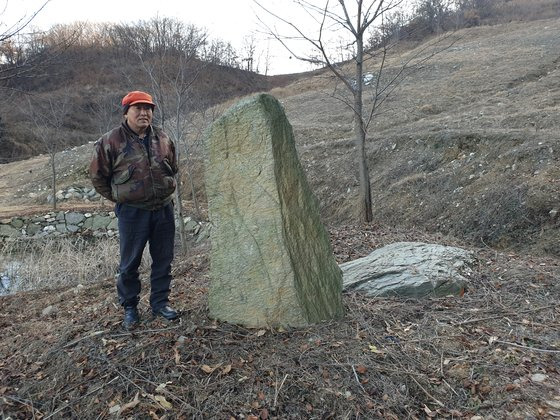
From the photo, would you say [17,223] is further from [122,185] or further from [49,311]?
[122,185]

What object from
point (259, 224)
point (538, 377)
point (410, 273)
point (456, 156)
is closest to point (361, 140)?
point (456, 156)

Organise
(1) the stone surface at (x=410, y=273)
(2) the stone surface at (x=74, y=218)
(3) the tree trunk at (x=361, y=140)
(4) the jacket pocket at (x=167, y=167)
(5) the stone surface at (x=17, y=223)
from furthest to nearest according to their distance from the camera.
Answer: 1. (2) the stone surface at (x=74, y=218)
2. (5) the stone surface at (x=17, y=223)
3. (3) the tree trunk at (x=361, y=140)
4. (1) the stone surface at (x=410, y=273)
5. (4) the jacket pocket at (x=167, y=167)

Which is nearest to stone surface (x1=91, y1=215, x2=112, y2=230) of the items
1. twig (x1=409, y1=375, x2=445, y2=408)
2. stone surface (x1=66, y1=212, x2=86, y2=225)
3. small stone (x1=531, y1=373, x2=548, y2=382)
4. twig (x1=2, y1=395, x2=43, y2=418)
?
stone surface (x1=66, y1=212, x2=86, y2=225)

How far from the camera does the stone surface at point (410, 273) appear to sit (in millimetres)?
4297

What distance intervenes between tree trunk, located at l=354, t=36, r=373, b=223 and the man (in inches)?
197

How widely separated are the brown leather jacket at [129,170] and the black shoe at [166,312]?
0.80 meters

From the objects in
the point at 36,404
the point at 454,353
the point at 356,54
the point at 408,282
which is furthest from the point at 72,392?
the point at 356,54

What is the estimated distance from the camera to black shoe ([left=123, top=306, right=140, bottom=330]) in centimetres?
349

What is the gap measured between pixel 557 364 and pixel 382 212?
6.79 metres

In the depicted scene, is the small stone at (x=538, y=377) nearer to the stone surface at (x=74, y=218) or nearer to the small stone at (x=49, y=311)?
the small stone at (x=49, y=311)

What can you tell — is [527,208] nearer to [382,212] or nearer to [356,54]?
[382,212]

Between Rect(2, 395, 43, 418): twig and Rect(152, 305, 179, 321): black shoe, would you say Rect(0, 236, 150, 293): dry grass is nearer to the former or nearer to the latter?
Rect(152, 305, 179, 321): black shoe

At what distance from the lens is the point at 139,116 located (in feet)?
11.0

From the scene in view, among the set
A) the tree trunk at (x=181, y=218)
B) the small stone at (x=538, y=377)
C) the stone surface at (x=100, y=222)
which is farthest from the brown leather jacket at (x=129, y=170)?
the stone surface at (x=100, y=222)
